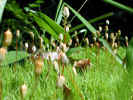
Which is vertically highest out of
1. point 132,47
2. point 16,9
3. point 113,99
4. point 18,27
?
point 16,9

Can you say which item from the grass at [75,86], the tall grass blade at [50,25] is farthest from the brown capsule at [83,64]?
the tall grass blade at [50,25]

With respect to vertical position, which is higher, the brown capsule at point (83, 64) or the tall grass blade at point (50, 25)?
the tall grass blade at point (50, 25)

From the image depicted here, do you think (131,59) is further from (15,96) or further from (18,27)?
(18,27)

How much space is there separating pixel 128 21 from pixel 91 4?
0.67 meters

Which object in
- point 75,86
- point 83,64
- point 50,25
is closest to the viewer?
point 75,86

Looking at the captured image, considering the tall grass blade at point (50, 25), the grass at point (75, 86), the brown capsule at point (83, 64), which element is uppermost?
the tall grass blade at point (50, 25)

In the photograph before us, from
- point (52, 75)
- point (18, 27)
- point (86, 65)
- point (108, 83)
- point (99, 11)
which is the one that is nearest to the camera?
point (108, 83)

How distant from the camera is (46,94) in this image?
623mm

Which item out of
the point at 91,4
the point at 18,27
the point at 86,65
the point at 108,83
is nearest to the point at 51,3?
the point at 91,4

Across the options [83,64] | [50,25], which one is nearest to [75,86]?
[50,25]

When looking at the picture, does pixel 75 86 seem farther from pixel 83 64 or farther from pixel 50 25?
pixel 83 64

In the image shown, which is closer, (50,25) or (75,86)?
(75,86)

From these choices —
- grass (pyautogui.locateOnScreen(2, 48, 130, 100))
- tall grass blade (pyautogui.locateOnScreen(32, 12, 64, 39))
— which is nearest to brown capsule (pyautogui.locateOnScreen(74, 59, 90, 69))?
grass (pyautogui.locateOnScreen(2, 48, 130, 100))

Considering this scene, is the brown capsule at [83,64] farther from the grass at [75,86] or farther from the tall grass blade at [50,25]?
the tall grass blade at [50,25]
